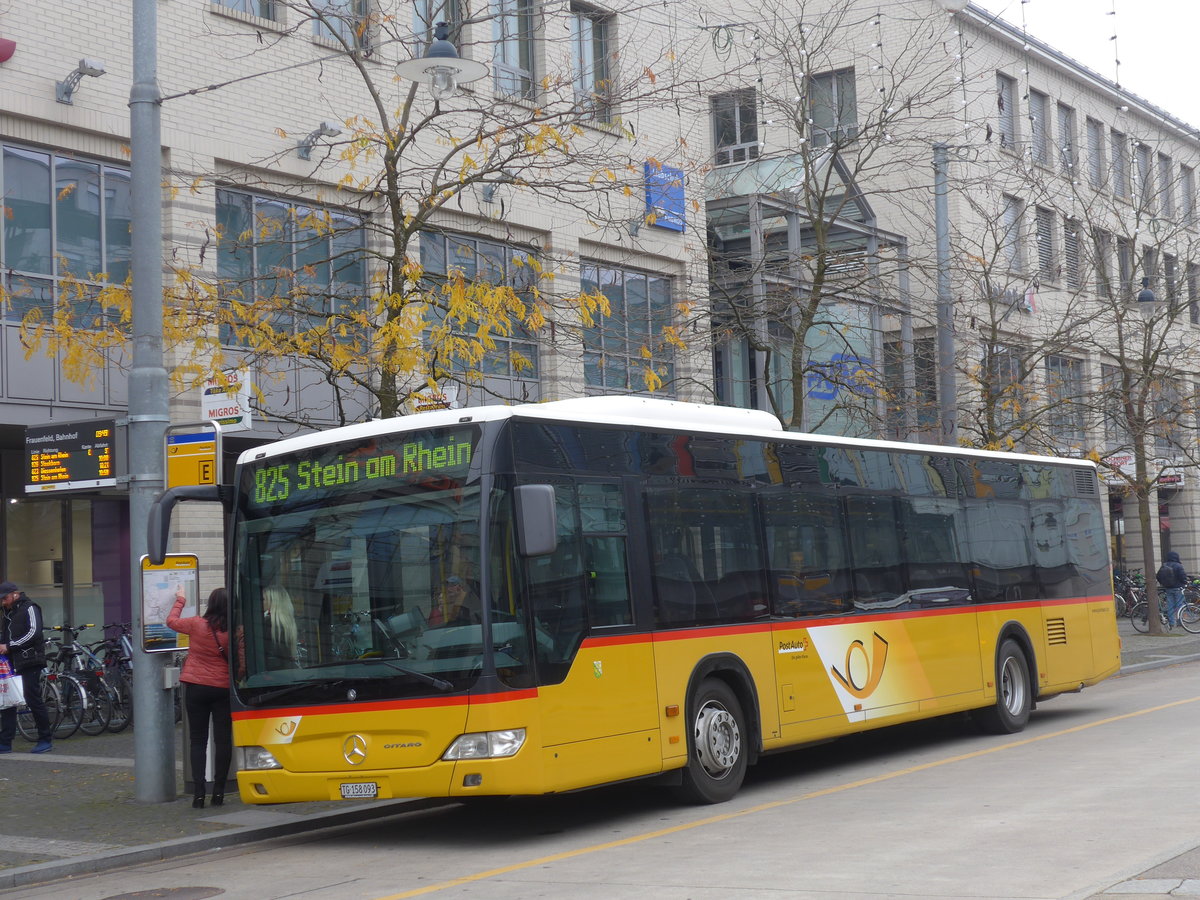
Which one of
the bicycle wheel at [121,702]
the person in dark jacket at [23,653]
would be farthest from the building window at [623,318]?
the person in dark jacket at [23,653]

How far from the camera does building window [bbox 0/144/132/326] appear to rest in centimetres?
1720

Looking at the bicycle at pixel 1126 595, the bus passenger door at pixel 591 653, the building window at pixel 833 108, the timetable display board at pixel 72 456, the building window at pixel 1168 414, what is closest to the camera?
the bus passenger door at pixel 591 653

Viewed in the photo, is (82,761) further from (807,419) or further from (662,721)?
(807,419)

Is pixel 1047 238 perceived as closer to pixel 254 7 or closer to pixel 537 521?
pixel 254 7

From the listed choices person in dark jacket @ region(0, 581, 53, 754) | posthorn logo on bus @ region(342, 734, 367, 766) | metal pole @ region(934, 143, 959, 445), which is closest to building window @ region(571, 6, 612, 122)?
metal pole @ region(934, 143, 959, 445)

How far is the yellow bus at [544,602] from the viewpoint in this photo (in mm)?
9648

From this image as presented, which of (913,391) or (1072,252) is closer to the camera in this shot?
(913,391)

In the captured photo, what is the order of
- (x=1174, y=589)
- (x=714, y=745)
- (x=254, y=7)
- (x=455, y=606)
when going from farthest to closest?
(x=1174, y=589) → (x=254, y=7) → (x=714, y=745) → (x=455, y=606)

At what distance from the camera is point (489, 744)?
9.48 metres

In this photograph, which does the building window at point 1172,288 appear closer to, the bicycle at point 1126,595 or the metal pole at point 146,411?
the bicycle at point 1126,595

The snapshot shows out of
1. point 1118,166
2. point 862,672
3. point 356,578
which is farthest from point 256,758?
point 1118,166

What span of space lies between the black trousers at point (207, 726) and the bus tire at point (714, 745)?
3.74 metres

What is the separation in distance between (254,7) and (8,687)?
30.8ft

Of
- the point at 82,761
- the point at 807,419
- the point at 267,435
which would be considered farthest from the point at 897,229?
the point at 82,761
